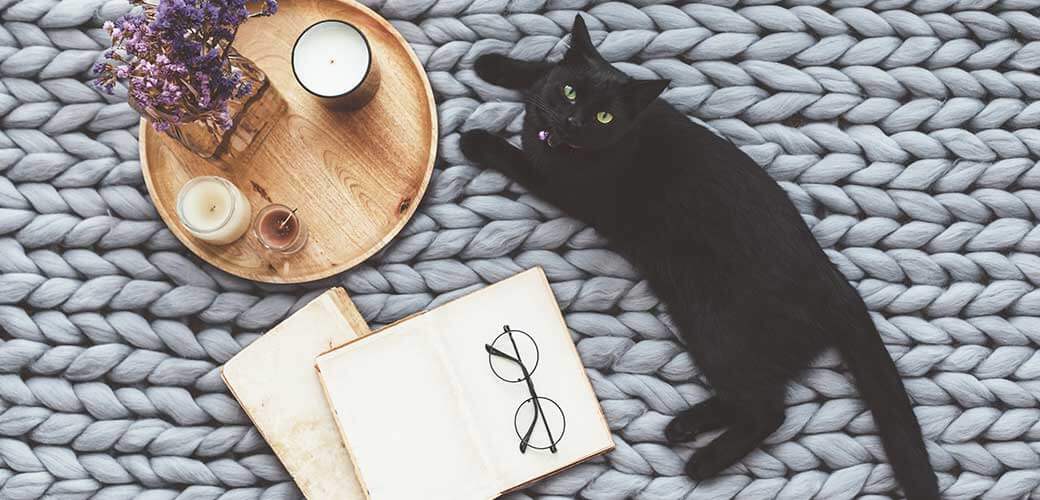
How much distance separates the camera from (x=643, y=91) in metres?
0.70

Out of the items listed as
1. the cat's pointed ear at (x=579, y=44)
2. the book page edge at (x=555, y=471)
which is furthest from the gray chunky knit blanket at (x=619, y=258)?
the cat's pointed ear at (x=579, y=44)

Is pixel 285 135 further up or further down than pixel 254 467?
further up

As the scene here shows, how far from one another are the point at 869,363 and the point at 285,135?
59cm

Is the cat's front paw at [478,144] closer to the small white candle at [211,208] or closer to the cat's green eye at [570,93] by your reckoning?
the cat's green eye at [570,93]

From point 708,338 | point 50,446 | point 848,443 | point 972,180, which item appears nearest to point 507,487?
point 708,338

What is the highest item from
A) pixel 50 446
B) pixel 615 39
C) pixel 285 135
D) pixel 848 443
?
pixel 615 39

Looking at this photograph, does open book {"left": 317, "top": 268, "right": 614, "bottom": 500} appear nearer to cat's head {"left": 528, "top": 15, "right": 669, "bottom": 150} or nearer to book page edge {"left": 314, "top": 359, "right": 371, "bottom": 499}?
book page edge {"left": 314, "top": 359, "right": 371, "bottom": 499}

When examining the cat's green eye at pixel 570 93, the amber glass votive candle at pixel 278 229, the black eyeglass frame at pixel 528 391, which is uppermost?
the cat's green eye at pixel 570 93

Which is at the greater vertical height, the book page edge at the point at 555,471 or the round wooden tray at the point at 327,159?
the round wooden tray at the point at 327,159

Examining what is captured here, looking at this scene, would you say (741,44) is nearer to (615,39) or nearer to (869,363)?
(615,39)

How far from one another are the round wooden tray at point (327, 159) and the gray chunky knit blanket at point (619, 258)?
0.11 ft

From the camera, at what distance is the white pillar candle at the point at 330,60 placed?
2.50 ft

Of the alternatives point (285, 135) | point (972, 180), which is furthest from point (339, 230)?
point (972, 180)

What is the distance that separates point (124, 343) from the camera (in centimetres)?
82
